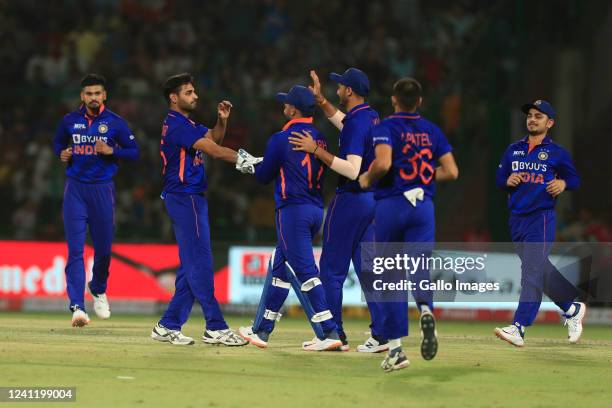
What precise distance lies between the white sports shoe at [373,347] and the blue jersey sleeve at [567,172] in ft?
8.60

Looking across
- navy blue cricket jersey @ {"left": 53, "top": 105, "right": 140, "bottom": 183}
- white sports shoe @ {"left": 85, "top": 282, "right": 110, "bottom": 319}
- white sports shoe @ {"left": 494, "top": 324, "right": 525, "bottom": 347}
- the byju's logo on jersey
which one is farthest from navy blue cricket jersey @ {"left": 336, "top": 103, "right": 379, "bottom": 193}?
white sports shoe @ {"left": 85, "top": 282, "right": 110, "bottom": 319}

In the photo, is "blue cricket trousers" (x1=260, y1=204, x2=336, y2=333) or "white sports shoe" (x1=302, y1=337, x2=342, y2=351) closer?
"blue cricket trousers" (x1=260, y1=204, x2=336, y2=333)

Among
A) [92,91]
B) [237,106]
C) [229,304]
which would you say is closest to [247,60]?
[237,106]

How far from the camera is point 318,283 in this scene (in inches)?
425

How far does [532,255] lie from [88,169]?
15.6 feet

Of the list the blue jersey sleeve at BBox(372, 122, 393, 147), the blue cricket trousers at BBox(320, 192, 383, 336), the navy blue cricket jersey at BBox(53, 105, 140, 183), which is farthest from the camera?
the navy blue cricket jersey at BBox(53, 105, 140, 183)

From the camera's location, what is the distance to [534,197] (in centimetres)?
1202

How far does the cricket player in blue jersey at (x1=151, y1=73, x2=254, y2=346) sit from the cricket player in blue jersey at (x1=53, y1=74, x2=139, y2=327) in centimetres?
154

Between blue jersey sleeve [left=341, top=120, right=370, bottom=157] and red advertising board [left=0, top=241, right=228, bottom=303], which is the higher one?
blue jersey sleeve [left=341, top=120, right=370, bottom=157]

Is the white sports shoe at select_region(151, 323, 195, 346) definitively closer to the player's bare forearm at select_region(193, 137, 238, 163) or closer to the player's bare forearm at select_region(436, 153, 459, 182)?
the player's bare forearm at select_region(193, 137, 238, 163)

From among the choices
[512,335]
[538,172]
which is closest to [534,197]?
[538,172]

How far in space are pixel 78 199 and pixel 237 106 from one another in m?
6.37

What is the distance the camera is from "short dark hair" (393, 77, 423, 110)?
32.1 ft

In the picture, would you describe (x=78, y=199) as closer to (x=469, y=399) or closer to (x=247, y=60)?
(x=469, y=399)
